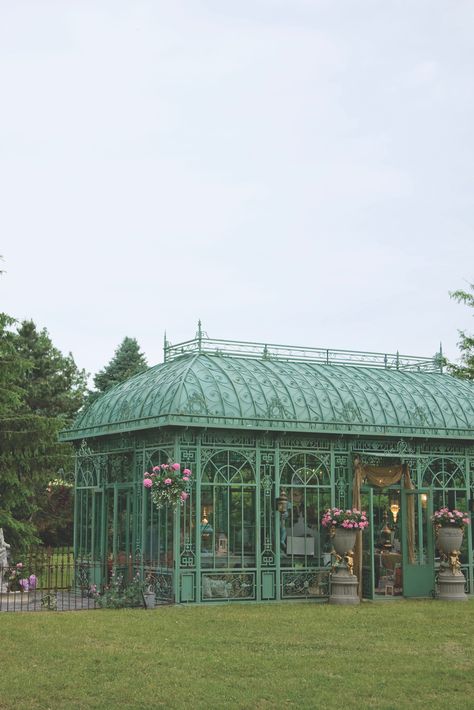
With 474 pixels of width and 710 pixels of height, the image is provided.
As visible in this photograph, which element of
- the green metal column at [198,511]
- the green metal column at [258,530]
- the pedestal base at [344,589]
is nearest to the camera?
the green metal column at [198,511]

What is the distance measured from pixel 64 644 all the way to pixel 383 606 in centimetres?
727

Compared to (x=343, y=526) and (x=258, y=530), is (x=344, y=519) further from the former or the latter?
(x=258, y=530)

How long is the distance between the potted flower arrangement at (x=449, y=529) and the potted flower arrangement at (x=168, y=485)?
5.67 metres

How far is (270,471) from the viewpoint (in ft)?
63.7

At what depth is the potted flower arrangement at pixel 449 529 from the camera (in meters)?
20.0

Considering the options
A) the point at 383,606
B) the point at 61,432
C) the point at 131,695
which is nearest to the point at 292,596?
the point at 383,606

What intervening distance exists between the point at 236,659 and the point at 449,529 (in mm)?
9059

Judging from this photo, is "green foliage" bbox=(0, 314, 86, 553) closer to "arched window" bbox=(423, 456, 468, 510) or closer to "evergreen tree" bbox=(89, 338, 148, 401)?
"arched window" bbox=(423, 456, 468, 510)

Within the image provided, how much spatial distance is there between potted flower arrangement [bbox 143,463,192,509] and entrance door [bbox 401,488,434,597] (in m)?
5.13

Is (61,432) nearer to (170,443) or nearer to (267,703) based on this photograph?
(170,443)

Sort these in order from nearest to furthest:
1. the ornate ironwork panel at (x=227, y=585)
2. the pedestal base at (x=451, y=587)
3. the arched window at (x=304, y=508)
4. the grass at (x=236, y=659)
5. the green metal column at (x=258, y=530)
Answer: the grass at (x=236, y=659) < the ornate ironwork panel at (x=227, y=585) < the green metal column at (x=258, y=530) < the arched window at (x=304, y=508) < the pedestal base at (x=451, y=587)

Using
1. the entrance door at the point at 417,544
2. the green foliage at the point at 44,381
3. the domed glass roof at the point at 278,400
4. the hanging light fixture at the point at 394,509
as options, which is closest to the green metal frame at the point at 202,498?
the domed glass roof at the point at 278,400

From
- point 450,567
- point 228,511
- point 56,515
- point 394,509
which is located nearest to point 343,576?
point 228,511

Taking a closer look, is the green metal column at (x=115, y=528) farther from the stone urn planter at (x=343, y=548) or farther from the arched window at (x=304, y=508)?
the stone urn planter at (x=343, y=548)
